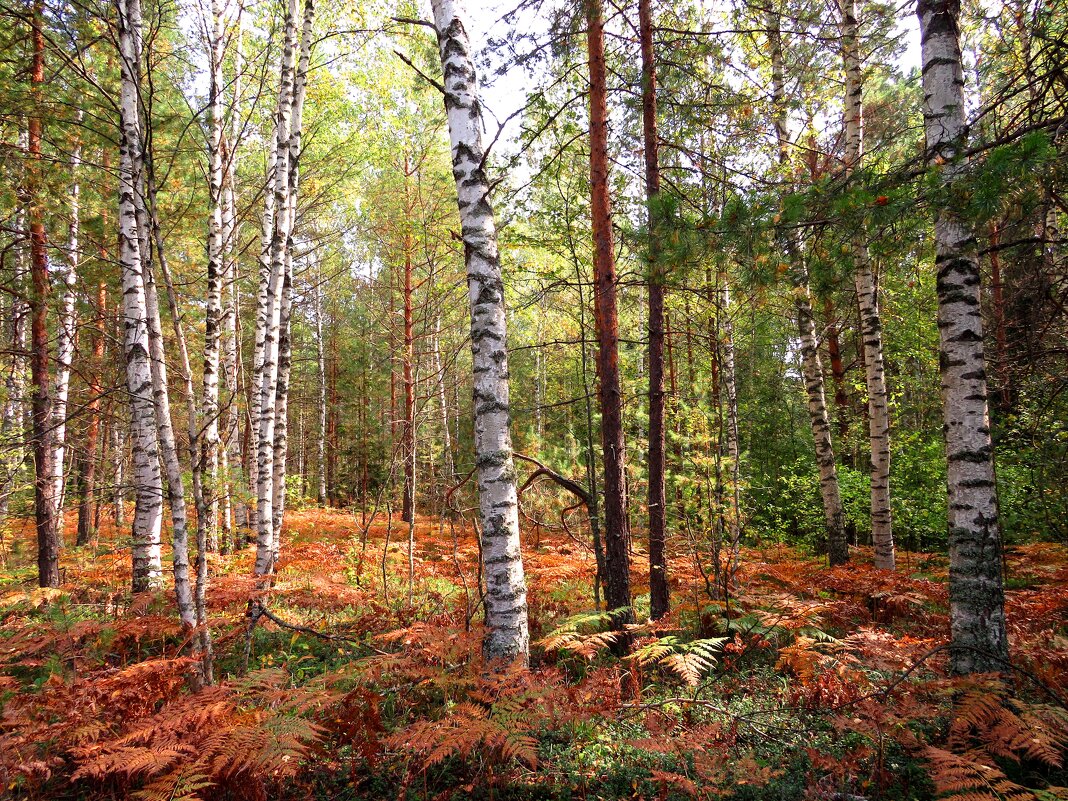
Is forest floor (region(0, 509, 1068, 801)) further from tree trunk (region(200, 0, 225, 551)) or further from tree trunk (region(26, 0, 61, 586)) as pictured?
tree trunk (region(200, 0, 225, 551))

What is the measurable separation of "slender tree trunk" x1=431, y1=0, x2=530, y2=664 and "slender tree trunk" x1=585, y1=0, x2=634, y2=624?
1.67 m

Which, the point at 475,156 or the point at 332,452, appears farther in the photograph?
the point at 332,452

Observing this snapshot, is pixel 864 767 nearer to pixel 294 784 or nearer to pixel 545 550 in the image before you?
pixel 294 784

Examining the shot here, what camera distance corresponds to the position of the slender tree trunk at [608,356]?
5.31 metres

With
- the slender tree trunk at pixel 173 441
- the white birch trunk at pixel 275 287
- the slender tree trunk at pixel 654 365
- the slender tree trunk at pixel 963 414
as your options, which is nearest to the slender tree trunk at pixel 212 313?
the white birch trunk at pixel 275 287

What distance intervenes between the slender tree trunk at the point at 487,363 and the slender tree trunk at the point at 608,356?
1672 mm

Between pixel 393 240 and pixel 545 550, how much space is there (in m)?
8.44

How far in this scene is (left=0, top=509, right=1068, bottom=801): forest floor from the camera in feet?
9.28

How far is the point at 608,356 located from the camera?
534 centimetres

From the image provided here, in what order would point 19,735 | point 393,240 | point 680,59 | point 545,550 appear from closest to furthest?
1. point 19,735
2. point 680,59
3. point 545,550
4. point 393,240

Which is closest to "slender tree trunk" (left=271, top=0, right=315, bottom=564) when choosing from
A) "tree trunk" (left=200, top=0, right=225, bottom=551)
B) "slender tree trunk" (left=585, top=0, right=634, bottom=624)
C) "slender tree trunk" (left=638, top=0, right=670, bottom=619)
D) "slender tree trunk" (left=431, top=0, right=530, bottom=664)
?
"tree trunk" (left=200, top=0, right=225, bottom=551)

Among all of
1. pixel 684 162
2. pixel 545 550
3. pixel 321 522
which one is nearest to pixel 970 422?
pixel 684 162

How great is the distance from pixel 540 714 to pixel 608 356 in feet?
11.0

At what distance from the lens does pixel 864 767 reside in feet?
10.6
